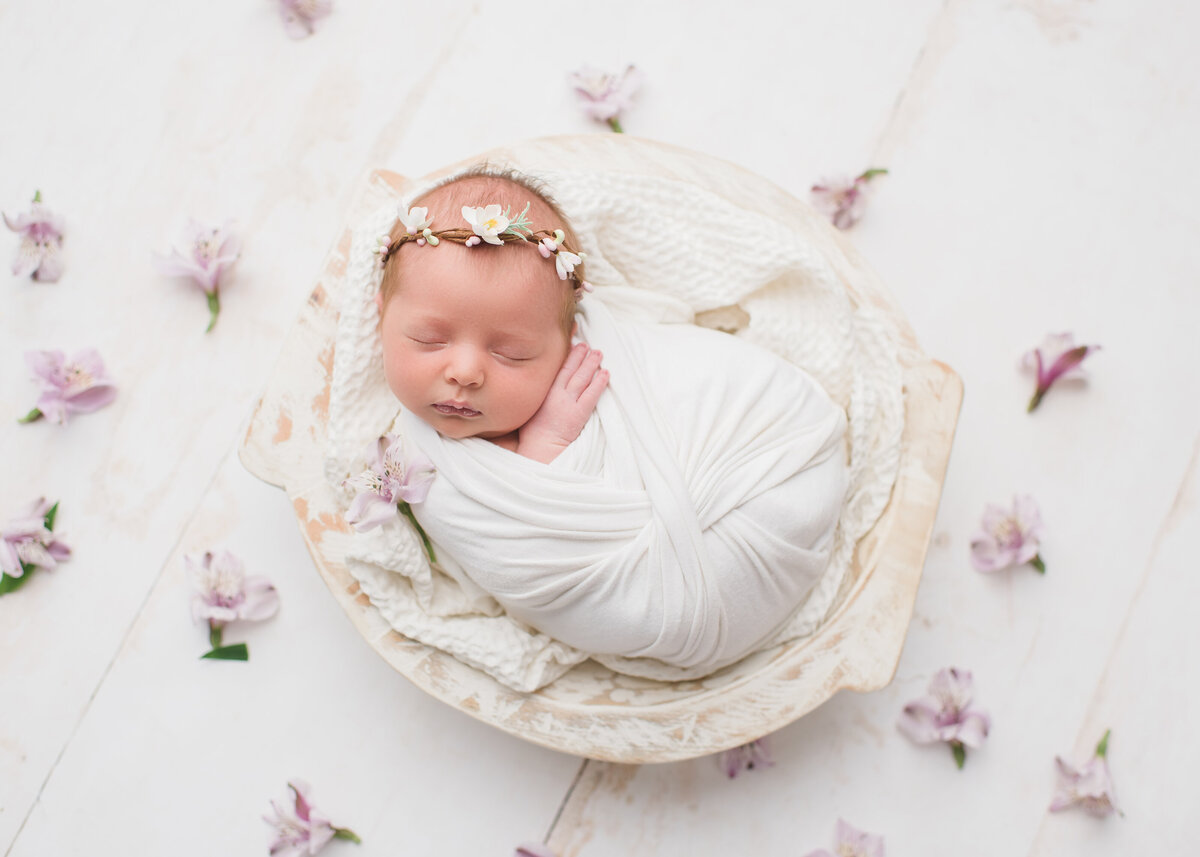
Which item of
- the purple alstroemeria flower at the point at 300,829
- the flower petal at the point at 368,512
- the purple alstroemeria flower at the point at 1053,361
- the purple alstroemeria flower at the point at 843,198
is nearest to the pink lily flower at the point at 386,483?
the flower petal at the point at 368,512

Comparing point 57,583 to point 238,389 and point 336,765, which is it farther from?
point 336,765

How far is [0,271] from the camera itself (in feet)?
5.76

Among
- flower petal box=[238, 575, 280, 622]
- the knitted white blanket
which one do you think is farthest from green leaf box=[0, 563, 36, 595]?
the knitted white blanket

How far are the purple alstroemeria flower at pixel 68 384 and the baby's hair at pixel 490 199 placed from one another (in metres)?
0.68

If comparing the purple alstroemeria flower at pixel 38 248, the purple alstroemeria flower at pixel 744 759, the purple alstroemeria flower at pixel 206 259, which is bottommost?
the purple alstroemeria flower at pixel 744 759

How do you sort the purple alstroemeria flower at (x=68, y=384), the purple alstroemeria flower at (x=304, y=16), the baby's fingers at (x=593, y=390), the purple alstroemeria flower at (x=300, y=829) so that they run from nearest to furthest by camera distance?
the baby's fingers at (x=593, y=390)
the purple alstroemeria flower at (x=300, y=829)
the purple alstroemeria flower at (x=68, y=384)
the purple alstroemeria flower at (x=304, y=16)

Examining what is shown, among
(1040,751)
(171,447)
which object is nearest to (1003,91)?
(1040,751)

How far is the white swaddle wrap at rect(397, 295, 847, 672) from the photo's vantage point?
1.33m

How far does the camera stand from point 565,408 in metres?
1.38

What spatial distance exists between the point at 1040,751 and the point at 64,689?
5.59 ft

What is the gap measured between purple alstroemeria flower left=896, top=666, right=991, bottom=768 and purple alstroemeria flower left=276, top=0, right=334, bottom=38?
167cm

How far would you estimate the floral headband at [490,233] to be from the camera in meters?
1.25

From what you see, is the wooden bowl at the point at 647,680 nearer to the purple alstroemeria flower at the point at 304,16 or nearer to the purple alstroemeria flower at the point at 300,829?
the purple alstroemeria flower at the point at 300,829

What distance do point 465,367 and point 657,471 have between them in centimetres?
30
